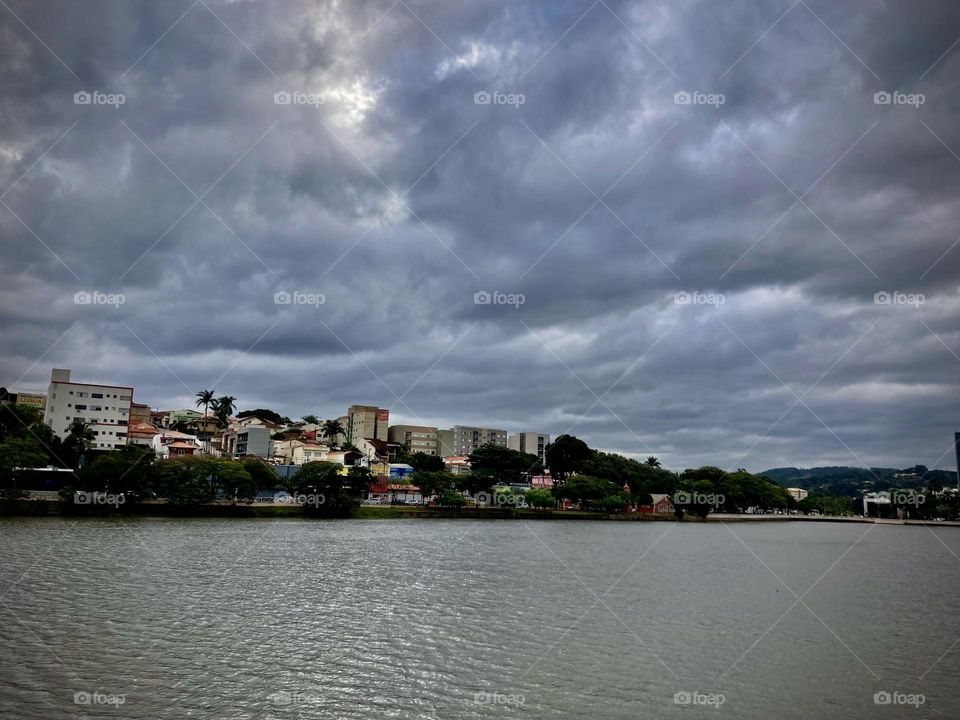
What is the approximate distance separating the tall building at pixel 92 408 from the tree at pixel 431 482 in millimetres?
44203

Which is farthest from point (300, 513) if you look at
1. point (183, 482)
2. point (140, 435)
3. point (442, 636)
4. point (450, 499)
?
point (442, 636)

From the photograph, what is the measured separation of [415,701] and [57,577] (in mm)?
20289

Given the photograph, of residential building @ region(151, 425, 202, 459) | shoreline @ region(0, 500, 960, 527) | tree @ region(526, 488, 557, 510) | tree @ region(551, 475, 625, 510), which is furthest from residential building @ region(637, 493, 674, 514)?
residential building @ region(151, 425, 202, 459)

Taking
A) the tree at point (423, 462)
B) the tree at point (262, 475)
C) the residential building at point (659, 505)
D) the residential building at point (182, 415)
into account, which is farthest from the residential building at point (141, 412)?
the residential building at point (659, 505)

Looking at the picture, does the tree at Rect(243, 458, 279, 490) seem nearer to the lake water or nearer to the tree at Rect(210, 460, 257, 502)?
the tree at Rect(210, 460, 257, 502)

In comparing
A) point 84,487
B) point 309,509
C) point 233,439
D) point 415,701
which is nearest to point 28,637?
point 415,701

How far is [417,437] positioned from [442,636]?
504 feet

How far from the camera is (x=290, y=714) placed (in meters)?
13.9

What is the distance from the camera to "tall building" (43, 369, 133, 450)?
9725 centimetres

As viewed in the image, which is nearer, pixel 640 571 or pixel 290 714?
pixel 290 714

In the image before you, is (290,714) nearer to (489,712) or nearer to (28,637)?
(489,712)

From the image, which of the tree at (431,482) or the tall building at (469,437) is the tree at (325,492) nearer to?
the tree at (431,482)

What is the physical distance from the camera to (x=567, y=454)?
146 meters

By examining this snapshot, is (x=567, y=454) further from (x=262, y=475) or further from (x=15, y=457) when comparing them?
(x=15, y=457)
